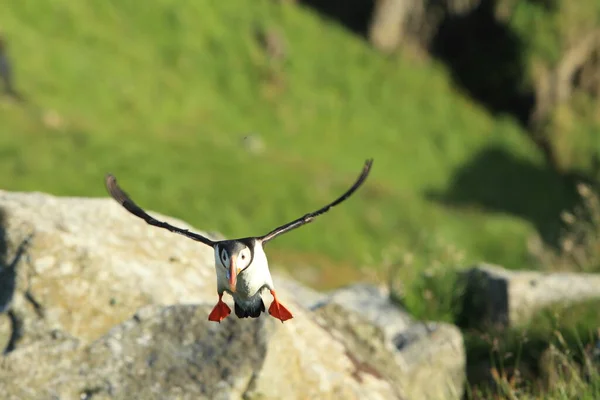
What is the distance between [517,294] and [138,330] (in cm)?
450

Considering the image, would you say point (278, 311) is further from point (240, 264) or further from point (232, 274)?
point (232, 274)

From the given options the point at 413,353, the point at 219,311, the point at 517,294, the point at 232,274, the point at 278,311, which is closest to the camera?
the point at 232,274

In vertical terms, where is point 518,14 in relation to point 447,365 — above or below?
above

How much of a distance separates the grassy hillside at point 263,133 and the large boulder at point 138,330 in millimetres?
6605

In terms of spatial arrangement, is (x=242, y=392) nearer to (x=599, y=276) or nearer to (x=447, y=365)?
(x=447, y=365)

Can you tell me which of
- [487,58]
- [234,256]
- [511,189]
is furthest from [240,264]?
[487,58]

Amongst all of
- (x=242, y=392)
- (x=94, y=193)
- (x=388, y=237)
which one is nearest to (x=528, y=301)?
(x=242, y=392)

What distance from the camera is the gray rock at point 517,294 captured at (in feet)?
28.3

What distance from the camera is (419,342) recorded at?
25.1ft

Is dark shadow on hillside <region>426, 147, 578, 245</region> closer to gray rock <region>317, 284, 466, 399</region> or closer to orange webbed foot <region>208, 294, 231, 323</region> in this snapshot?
gray rock <region>317, 284, 466, 399</region>

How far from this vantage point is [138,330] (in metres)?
5.72

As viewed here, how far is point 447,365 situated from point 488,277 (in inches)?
87.4

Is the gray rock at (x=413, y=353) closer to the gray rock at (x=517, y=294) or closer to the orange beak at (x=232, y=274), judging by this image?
the gray rock at (x=517, y=294)

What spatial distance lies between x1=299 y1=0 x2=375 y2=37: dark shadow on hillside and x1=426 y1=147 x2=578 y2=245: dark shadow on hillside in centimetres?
744
